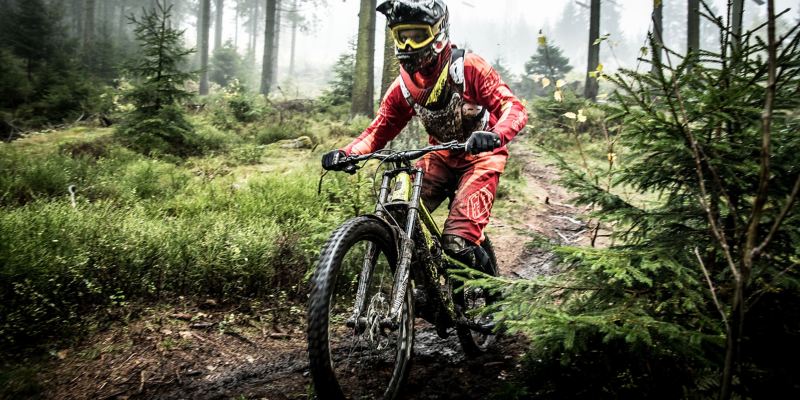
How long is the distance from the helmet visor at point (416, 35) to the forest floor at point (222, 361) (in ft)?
5.17

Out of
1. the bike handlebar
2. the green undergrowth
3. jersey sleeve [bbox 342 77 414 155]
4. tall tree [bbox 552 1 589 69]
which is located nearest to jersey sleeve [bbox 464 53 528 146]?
jersey sleeve [bbox 342 77 414 155]

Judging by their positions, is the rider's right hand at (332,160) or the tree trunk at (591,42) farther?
the tree trunk at (591,42)

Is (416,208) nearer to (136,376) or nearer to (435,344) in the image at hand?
(435,344)

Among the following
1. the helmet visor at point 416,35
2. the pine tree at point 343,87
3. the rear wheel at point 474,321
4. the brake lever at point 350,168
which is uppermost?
the pine tree at point 343,87

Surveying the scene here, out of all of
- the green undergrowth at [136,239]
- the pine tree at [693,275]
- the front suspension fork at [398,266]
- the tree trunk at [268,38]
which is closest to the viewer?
the pine tree at [693,275]

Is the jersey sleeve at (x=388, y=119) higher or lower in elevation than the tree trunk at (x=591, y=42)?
lower

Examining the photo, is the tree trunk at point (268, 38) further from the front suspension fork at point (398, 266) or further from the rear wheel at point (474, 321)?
the front suspension fork at point (398, 266)

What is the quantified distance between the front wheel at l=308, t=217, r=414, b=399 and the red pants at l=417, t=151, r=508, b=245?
720 mm

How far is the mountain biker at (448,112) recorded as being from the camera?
10.6 ft

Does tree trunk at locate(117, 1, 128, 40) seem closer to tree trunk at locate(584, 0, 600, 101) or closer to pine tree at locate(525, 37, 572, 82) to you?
pine tree at locate(525, 37, 572, 82)

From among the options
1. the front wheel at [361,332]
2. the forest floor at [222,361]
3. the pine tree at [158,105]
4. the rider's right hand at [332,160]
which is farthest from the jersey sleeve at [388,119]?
the pine tree at [158,105]

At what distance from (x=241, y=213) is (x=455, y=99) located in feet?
10.7

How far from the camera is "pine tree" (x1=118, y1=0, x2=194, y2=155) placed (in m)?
8.92

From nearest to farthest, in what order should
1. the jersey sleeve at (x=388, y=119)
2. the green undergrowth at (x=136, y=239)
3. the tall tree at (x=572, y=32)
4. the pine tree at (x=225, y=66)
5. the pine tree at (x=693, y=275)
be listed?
the pine tree at (x=693, y=275) → the green undergrowth at (x=136, y=239) → the jersey sleeve at (x=388, y=119) → the pine tree at (x=225, y=66) → the tall tree at (x=572, y=32)
